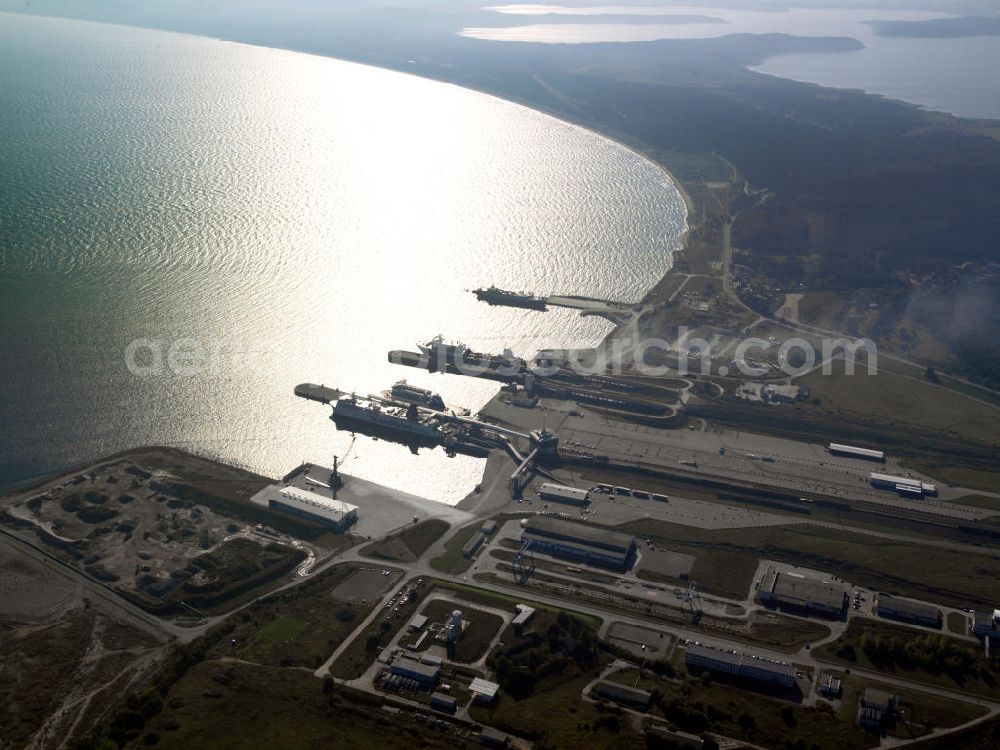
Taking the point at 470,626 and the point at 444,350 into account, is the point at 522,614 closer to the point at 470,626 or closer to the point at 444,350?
the point at 470,626

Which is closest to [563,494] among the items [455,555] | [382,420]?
[455,555]

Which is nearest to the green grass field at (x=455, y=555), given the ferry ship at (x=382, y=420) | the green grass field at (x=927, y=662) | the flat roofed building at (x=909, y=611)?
the ferry ship at (x=382, y=420)

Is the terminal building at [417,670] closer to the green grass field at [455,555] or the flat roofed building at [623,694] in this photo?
the flat roofed building at [623,694]

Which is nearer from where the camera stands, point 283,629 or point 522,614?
point 283,629

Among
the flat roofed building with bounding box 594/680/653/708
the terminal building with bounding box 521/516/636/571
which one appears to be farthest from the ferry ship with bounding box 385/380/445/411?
the flat roofed building with bounding box 594/680/653/708

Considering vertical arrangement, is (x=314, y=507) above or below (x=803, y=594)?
above

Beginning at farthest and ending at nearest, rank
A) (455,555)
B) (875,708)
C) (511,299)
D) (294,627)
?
(511,299) → (455,555) → (294,627) → (875,708)

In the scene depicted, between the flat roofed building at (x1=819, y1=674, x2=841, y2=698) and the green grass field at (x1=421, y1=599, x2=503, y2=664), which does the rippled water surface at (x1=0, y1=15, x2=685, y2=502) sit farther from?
the flat roofed building at (x1=819, y1=674, x2=841, y2=698)
